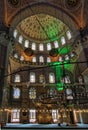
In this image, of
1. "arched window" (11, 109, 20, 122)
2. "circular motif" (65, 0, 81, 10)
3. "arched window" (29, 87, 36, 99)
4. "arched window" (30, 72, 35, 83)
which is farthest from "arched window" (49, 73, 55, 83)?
"circular motif" (65, 0, 81, 10)

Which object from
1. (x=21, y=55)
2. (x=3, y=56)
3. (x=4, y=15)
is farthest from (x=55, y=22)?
(x=3, y=56)

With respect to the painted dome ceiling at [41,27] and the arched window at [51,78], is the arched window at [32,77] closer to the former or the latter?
the arched window at [51,78]

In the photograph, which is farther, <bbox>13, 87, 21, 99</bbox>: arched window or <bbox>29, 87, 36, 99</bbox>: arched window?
<bbox>29, 87, 36, 99</bbox>: arched window

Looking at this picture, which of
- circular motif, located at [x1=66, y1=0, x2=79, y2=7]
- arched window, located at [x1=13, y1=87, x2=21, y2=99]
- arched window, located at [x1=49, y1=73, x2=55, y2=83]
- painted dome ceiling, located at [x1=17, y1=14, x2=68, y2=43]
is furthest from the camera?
painted dome ceiling, located at [x1=17, y1=14, x2=68, y2=43]

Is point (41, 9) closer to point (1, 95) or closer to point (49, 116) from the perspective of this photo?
point (1, 95)

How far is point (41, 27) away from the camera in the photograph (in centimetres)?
2753

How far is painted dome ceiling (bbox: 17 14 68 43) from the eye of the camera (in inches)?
1051

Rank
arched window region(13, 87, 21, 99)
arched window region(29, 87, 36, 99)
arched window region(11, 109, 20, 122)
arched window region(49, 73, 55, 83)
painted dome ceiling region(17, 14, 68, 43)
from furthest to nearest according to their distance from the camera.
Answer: painted dome ceiling region(17, 14, 68, 43), arched window region(49, 73, 55, 83), arched window region(29, 87, 36, 99), arched window region(13, 87, 21, 99), arched window region(11, 109, 20, 122)

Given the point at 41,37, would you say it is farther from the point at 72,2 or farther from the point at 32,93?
the point at 72,2

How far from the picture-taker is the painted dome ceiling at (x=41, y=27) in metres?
26.7

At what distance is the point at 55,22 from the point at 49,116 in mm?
18274

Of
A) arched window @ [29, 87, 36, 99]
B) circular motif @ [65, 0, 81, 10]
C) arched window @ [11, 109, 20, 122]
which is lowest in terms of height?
arched window @ [11, 109, 20, 122]

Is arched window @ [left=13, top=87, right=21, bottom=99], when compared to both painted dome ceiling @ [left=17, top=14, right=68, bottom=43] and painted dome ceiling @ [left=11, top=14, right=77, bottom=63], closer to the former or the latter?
painted dome ceiling @ [left=11, top=14, right=77, bottom=63]

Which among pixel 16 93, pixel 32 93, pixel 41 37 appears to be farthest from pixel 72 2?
pixel 16 93
